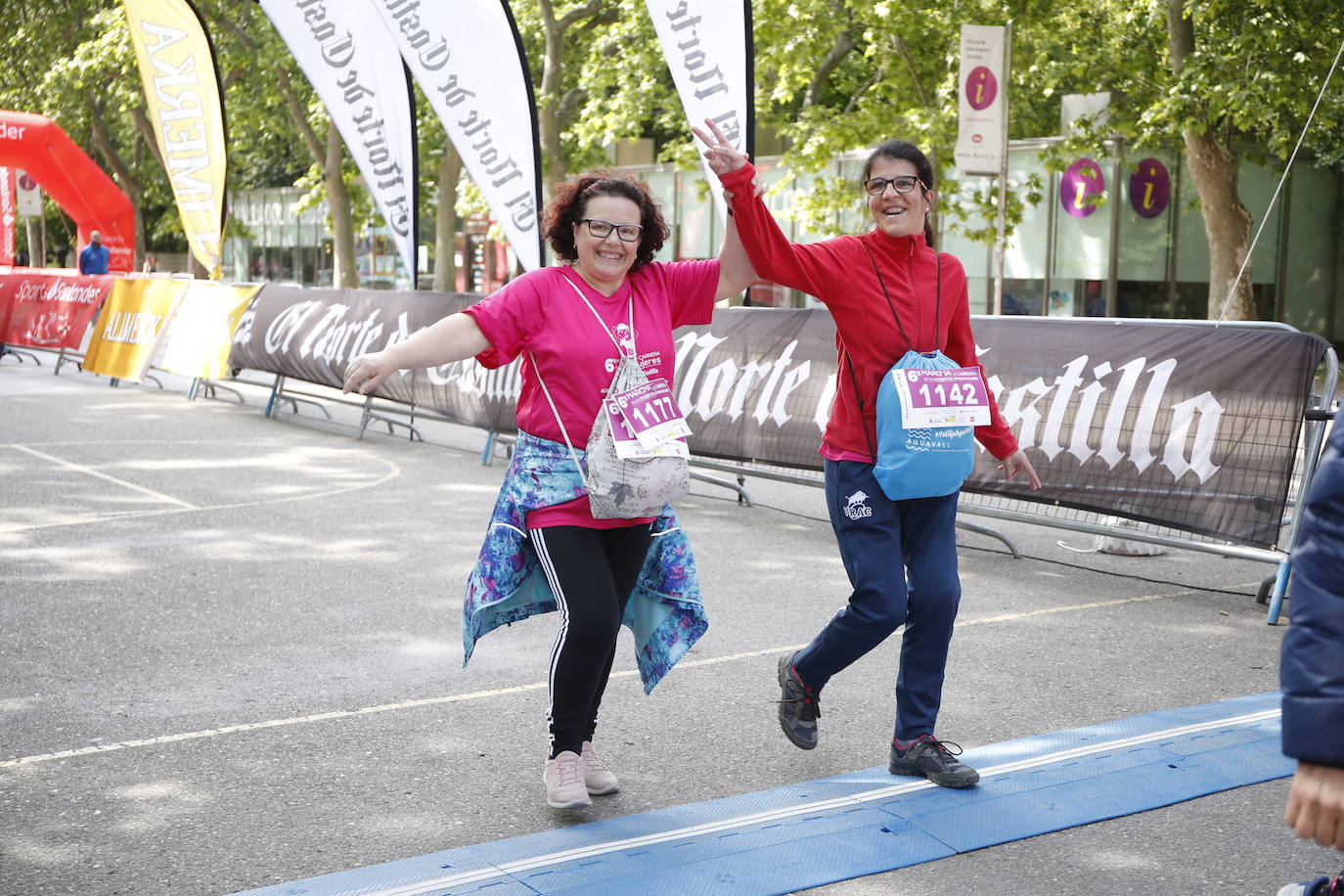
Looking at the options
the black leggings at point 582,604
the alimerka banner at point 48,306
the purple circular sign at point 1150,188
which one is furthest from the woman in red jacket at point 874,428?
the purple circular sign at point 1150,188

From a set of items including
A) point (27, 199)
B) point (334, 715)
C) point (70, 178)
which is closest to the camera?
point (334, 715)

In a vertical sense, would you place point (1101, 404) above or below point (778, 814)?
above

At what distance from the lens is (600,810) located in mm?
4176

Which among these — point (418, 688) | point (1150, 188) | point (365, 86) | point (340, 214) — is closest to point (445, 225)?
point (340, 214)

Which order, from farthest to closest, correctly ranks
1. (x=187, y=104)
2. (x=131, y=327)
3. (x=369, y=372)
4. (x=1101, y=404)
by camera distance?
(x=131, y=327)
(x=187, y=104)
(x=1101, y=404)
(x=369, y=372)

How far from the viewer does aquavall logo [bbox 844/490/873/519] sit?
4.29 metres

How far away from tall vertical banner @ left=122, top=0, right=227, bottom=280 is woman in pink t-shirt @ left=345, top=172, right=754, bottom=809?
46.9 ft

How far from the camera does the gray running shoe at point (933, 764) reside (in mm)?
4297

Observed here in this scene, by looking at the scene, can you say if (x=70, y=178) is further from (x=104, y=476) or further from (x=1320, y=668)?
(x=1320, y=668)

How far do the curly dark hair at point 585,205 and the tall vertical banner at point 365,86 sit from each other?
9.54 metres

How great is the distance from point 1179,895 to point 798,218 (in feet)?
61.6

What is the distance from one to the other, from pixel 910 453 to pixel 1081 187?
22599 millimetres

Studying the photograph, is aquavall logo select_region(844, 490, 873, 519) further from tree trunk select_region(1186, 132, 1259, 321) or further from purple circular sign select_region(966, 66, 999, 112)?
tree trunk select_region(1186, 132, 1259, 321)

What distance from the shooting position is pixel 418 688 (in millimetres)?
5422
